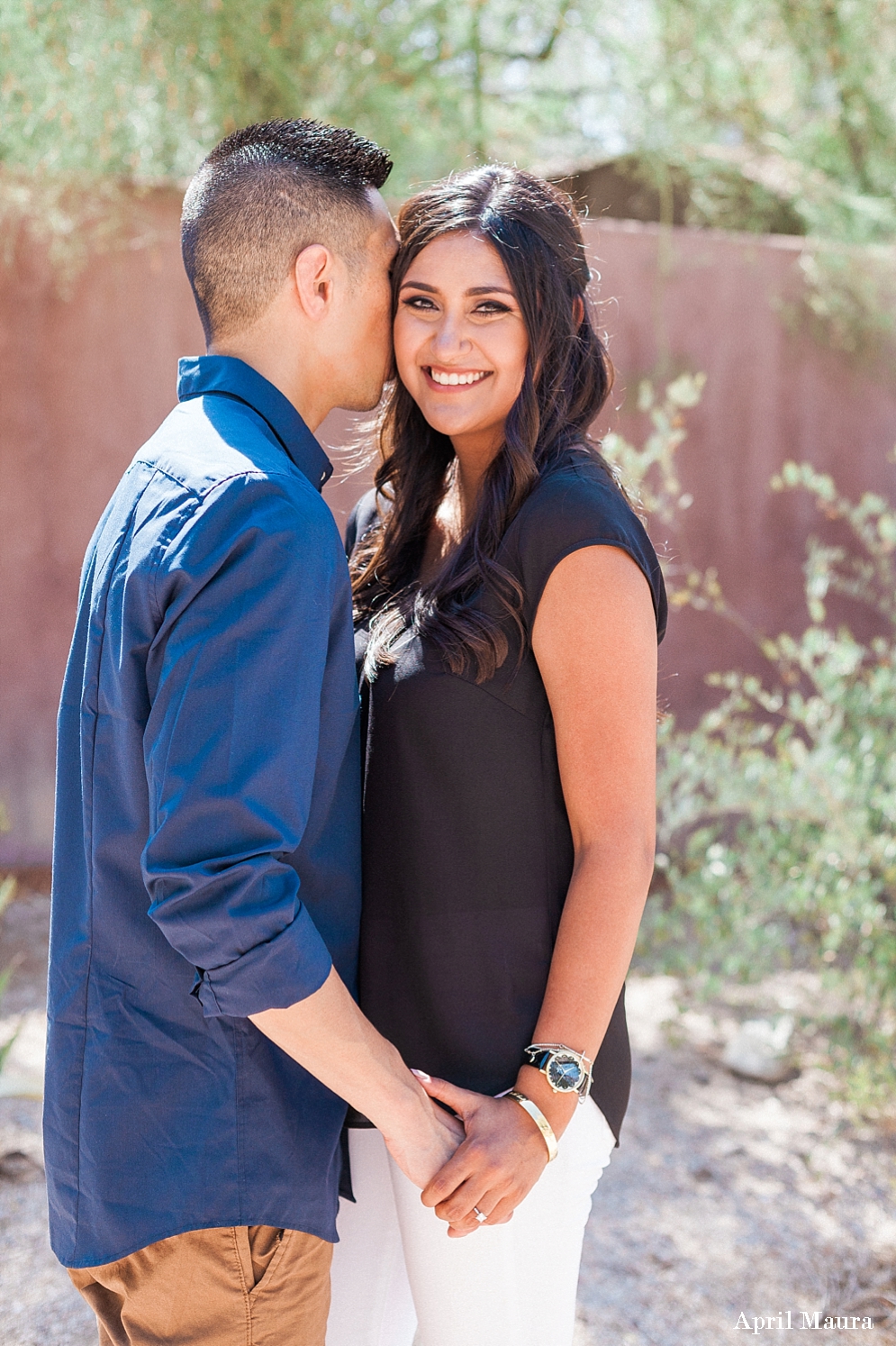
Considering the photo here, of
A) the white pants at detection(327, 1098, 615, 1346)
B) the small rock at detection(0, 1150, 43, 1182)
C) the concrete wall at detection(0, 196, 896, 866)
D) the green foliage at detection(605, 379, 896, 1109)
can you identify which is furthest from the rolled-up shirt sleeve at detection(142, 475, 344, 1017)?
the concrete wall at detection(0, 196, 896, 866)

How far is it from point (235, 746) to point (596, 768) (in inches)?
19.6

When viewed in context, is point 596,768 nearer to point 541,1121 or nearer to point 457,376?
point 541,1121

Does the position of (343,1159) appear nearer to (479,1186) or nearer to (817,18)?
(479,1186)

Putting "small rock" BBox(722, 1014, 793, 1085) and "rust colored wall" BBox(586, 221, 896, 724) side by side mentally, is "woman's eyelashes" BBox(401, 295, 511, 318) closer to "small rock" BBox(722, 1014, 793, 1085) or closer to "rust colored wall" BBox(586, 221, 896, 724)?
"small rock" BBox(722, 1014, 793, 1085)

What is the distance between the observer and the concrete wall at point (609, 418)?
4.14 metres

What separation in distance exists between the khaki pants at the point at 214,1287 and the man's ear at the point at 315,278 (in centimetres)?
111

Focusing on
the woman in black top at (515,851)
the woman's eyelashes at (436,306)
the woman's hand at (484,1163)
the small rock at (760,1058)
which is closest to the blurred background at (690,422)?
the small rock at (760,1058)

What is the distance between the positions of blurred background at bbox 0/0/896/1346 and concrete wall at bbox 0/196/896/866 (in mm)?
12

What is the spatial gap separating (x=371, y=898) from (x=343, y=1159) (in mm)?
370

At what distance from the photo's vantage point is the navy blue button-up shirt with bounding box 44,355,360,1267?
3.69ft

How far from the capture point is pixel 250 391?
→ 4.64ft

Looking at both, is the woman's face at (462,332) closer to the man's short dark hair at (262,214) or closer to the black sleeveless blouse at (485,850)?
the man's short dark hair at (262,214)

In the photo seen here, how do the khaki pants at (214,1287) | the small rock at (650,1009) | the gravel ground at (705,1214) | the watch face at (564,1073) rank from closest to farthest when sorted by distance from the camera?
the khaki pants at (214,1287)
the watch face at (564,1073)
the gravel ground at (705,1214)
the small rock at (650,1009)

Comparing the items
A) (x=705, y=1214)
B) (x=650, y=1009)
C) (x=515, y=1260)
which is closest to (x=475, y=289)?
(x=515, y=1260)
